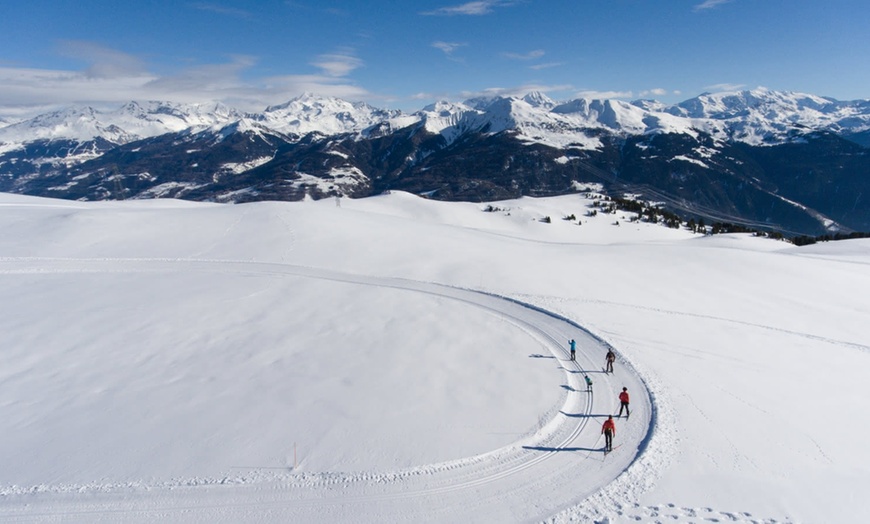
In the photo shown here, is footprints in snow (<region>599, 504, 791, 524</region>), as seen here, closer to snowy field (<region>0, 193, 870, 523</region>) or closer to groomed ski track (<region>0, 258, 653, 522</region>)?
snowy field (<region>0, 193, 870, 523</region>)

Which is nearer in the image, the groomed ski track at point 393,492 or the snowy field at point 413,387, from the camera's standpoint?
the groomed ski track at point 393,492

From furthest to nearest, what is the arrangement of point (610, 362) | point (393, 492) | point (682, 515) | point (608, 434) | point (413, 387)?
point (610, 362), point (413, 387), point (608, 434), point (393, 492), point (682, 515)

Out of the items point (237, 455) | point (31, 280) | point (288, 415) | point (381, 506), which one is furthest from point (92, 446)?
point (31, 280)

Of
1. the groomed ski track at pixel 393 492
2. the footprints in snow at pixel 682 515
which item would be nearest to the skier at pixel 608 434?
the groomed ski track at pixel 393 492

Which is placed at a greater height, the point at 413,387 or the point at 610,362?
the point at 610,362

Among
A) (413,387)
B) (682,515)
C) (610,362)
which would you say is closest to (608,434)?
(682,515)

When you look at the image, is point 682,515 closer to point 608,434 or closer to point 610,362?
point 608,434

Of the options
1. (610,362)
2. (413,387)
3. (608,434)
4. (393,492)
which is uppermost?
(610,362)

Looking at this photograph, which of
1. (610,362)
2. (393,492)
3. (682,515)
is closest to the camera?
(682,515)

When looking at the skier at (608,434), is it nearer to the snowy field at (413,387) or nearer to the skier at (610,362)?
the snowy field at (413,387)
